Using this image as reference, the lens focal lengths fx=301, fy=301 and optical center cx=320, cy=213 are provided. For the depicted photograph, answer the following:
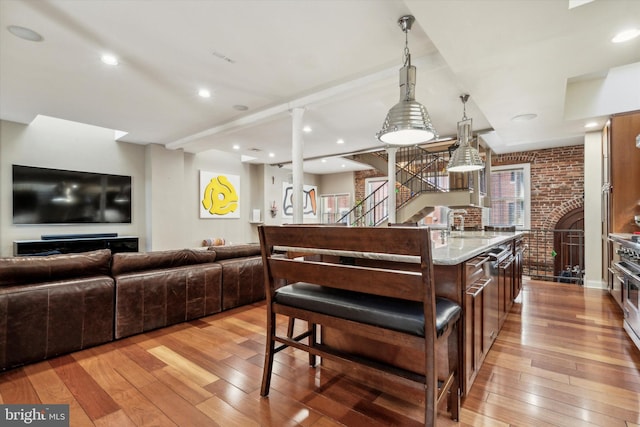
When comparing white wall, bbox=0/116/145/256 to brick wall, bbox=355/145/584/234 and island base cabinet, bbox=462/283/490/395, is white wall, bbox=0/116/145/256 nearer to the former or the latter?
island base cabinet, bbox=462/283/490/395

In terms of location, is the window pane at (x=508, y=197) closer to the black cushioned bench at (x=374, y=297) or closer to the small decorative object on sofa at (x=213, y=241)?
the black cushioned bench at (x=374, y=297)

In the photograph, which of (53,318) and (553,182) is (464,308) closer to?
(53,318)

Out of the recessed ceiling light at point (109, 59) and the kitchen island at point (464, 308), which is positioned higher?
the recessed ceiling light at point (109, 59)

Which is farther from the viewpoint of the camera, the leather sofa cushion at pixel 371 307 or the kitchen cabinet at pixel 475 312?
the kitchen cabinet at pixel 475 312

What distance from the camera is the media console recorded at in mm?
4762

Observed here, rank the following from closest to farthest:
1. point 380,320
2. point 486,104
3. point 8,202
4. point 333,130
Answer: point 380,320 < point 486,104 < point 8,202 < point 333,130

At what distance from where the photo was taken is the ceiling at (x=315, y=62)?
2139mm

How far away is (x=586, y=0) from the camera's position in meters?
1.80

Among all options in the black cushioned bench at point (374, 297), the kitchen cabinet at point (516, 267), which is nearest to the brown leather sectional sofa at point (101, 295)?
the black cushioned bench at point (374, 297)

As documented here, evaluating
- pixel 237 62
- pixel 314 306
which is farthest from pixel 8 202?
pixel 314 306

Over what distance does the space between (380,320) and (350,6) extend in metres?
2.19

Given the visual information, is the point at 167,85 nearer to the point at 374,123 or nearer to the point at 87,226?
the point at 374,123

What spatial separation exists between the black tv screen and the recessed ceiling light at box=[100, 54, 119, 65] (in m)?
3.43

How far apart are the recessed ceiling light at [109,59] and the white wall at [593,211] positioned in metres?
6.33
